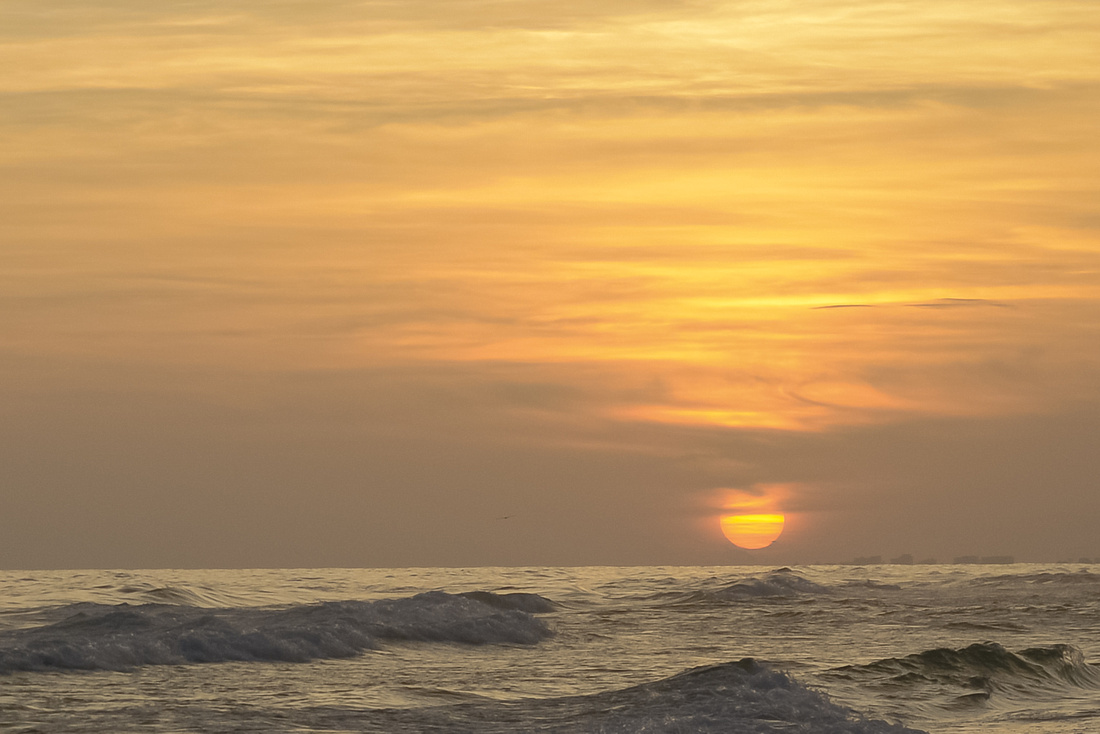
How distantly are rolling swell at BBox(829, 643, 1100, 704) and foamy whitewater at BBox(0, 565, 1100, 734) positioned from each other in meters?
0.06

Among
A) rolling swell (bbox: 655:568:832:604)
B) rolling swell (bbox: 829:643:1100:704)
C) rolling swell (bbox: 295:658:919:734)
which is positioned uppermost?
rolling swell (bbox: 295:658:919:734)

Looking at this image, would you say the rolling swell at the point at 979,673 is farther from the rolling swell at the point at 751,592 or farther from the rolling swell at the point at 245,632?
the rolling swell at the point at 751,592

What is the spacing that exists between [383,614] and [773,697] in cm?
1862

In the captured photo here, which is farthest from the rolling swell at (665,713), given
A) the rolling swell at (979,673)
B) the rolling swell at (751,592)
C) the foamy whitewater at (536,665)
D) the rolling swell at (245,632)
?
the rolling swell at (751,592)

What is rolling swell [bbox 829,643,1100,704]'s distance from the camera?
22.1 m

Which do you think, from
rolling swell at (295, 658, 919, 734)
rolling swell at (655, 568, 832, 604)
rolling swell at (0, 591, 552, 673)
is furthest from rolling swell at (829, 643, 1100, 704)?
rolling swell at (655, 568, 832, 604)

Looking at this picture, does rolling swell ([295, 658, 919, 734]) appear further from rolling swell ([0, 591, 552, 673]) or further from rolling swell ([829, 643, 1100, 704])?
rolling swell ([0, 591, 552, 673])

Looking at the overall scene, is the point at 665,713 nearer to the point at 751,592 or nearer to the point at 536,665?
the point at 536,665

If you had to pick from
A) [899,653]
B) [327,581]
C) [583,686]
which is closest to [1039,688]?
→ [899,653]

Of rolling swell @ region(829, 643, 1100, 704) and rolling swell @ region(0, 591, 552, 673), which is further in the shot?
rolling swell @ region(0, 591, 552, 673)

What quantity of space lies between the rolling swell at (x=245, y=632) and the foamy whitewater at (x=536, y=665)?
0.26 ft

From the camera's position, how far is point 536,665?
26.0 metres

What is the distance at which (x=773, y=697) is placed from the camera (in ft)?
61.6

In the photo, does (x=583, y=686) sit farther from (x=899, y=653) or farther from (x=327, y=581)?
(x=327, y=581)
